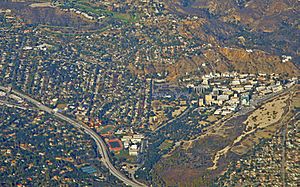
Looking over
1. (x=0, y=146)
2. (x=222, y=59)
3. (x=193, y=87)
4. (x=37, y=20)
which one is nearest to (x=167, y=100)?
(x=193, y=87)

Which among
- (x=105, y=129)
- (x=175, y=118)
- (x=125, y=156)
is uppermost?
(x=175, y=118)

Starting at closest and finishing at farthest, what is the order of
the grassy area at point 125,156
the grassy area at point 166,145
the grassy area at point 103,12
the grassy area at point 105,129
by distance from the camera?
the grassy area at point 125,156 → the grassy area at point 166,145 → the grassy area at point 105,129 → the grassy area at point 103,12

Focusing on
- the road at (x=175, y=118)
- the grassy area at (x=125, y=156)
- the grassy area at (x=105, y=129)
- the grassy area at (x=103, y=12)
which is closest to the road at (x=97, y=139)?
the grassy area at (x=105, y=129)

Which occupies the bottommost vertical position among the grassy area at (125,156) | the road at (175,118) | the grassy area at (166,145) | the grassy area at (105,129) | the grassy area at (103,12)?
the grassy area at (125,156)

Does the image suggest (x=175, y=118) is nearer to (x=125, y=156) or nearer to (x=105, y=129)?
(x=105, y=129)

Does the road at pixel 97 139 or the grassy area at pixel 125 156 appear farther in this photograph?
the grassy area at pixel 125 156

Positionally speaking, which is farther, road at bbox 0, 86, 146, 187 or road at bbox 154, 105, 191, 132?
road at bbox 154, 105, 191, 132

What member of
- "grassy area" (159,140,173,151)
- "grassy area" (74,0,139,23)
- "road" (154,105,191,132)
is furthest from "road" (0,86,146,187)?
"grassy area" (74,0,139,23)

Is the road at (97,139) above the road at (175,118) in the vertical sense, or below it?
below

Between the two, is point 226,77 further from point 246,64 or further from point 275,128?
point 275,128

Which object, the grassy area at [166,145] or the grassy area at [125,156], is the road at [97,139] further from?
the grassy area at [166,145]

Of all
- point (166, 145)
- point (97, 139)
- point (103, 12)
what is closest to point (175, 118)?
point (166, 145)

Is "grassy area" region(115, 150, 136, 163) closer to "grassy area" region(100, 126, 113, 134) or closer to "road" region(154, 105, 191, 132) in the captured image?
"grassy area" region(100, 126, 113, 134)
